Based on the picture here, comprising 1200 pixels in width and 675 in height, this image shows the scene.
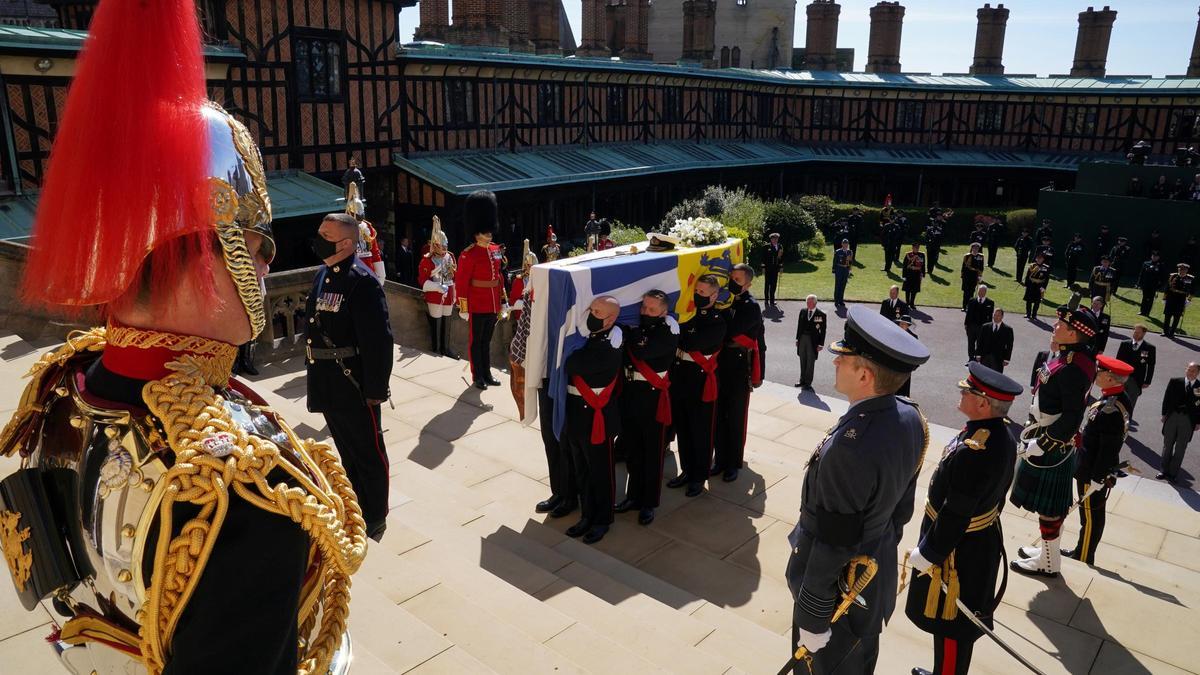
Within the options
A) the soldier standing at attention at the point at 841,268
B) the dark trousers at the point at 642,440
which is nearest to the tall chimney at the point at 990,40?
the soldier standing at attention at the point at 841,268

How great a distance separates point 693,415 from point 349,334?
3.39 m

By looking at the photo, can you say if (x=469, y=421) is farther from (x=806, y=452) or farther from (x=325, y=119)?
(x=325, y=119)

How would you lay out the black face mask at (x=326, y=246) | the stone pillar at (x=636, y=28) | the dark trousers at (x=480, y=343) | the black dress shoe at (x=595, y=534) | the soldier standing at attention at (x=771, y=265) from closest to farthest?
the black face mask at (x=326, y=246), the black dress shoe at (x=595, y=534), the dark trousers at (x=480, y=343), the soldier standing at attention at (x=771, y=265), the stone pillar at (x=636, y=28)

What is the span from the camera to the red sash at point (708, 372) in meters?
7.61

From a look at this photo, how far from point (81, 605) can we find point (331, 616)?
0.58 meters

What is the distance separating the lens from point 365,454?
570 centimetres

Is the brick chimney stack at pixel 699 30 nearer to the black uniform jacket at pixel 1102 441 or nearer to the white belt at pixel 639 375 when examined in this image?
the black uniform jacket at pixel 1102 441

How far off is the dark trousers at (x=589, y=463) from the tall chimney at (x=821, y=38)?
41197mm

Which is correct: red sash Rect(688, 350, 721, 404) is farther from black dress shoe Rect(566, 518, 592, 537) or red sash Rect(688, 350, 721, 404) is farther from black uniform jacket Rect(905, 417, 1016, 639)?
black uniform jacket Rect(905, 417, 1016, 639)

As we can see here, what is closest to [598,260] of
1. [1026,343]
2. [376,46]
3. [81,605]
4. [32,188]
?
[81,605]

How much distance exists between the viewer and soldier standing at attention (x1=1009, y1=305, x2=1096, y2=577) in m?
6.35

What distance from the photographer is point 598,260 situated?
7.38 metres

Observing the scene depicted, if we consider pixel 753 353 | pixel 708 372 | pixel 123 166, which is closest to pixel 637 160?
pixel 753 353

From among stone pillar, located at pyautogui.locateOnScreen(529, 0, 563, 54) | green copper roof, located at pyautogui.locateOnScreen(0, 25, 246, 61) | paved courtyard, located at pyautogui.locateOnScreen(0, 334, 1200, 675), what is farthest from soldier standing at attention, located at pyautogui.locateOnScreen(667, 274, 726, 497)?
stone pillar, located at pyautogui.locateOnScreen(529, 0, 563, 54)
